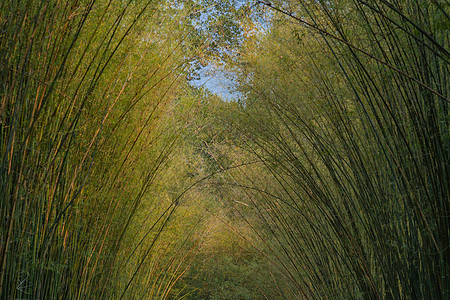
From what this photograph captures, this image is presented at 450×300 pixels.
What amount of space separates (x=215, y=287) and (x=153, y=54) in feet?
15.6

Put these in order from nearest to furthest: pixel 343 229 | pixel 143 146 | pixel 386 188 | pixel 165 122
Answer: pixel 386 188 → pixel 343 229 → pixel 143 146 → pixel 165 122

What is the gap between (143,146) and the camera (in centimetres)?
295

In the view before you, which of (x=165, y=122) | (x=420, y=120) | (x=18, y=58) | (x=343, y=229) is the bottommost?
(x=343, y=229)

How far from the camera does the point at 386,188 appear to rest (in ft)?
7.54

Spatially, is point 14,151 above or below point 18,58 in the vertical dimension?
below

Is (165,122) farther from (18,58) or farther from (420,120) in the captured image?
(420,120)

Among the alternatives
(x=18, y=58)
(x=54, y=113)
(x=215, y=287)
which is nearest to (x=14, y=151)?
(x=54, y=113)

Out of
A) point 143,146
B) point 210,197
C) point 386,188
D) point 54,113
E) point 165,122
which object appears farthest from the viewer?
point 210,197

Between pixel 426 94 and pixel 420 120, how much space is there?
128mm

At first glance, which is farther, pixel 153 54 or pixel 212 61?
pixel 212 61

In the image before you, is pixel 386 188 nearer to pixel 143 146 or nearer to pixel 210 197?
pixel 143 146

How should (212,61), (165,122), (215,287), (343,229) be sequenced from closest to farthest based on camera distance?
(343,229) → (212,61) → (165,122) → (215,287)

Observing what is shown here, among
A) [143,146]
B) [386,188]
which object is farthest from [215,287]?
[386,188]

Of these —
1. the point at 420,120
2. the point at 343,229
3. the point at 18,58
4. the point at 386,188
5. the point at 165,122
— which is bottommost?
the point at 343,229
